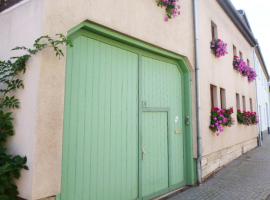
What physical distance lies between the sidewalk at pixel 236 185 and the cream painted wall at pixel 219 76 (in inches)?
30.0

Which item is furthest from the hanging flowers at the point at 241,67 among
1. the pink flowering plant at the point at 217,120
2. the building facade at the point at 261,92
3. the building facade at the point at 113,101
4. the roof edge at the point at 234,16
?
the building facade at the point at 261,92

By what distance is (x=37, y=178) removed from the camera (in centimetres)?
270

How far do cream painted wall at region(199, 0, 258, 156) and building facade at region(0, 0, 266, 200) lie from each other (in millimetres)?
91

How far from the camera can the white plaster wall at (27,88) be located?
107 inches

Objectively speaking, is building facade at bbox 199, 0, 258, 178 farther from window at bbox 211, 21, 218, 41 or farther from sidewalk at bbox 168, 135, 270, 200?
sidewalk at bbox 168, 135, 270, 200

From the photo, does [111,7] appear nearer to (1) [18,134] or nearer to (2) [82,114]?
(2) [82,114]

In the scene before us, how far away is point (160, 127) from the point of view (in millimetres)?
5164

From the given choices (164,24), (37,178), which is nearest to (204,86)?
(164,24)

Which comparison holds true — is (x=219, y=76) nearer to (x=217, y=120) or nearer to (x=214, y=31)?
(x=214, y=31)

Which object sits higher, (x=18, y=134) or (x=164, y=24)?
(x=164, y=24)

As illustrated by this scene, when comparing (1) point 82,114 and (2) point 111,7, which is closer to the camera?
(1) point 82,114

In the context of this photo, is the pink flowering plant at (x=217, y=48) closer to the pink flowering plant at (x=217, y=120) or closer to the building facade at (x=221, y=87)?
the building facade at (x=221, y=87)

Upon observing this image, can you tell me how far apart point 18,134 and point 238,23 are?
10934mm

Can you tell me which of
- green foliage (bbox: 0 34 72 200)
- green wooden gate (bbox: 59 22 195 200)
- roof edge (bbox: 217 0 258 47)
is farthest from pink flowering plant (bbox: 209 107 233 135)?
green foliage (bbox: 0 34 72 200)
